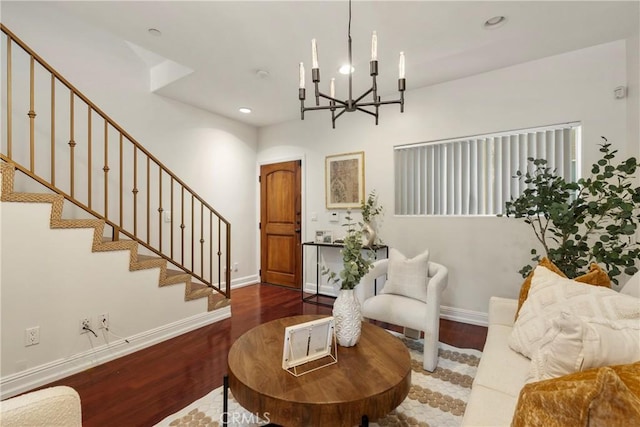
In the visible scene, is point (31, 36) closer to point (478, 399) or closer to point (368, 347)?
point (368, 347)

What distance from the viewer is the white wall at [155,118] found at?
283 cm

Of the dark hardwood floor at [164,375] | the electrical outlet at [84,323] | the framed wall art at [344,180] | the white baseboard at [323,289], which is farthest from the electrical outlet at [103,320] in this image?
the framed wall art at [344,180]

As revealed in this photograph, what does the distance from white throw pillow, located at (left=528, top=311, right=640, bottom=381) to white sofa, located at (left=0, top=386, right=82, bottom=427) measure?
56.6 inches

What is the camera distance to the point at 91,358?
2.30m

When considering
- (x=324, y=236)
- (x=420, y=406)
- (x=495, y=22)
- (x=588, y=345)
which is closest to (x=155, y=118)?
(x=324, y=236)

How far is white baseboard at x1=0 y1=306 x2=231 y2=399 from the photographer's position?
1955 mm

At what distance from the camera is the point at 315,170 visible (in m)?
4.39

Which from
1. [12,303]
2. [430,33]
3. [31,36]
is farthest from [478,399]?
[31,36]

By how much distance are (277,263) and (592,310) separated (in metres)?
4.12

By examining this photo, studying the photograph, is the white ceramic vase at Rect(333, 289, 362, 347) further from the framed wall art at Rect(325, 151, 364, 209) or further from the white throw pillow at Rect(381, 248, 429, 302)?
the framed wall art at Rect(325, 151, 364, 209)

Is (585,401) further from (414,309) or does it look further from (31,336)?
(31,336)

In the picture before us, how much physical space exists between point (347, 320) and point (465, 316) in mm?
2264

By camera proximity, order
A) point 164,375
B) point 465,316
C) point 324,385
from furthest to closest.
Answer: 1. point 465,316
2. point 164,375
3. point 324,385

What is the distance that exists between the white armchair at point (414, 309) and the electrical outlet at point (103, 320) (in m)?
2.10
